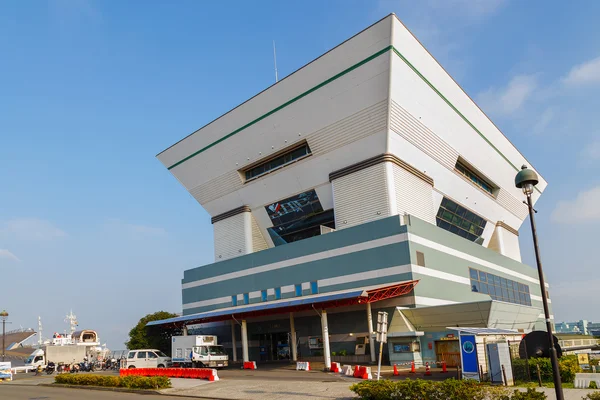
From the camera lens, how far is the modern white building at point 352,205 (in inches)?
1527

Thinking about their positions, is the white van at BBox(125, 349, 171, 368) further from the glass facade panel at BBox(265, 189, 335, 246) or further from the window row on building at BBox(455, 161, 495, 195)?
the window row on building at BBox(455, 161, 495, 195)

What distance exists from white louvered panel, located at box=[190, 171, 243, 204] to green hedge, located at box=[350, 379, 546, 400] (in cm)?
3667

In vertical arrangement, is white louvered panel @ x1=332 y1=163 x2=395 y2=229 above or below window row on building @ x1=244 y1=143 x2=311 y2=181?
below

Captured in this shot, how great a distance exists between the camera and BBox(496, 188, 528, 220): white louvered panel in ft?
209

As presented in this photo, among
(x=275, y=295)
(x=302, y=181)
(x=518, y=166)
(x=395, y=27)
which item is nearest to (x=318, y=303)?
(x=275, y=295)

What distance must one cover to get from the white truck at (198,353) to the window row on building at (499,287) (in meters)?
24.1

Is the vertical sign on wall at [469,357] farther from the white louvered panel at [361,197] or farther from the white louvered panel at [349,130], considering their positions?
the white louvered panel at [349,130]

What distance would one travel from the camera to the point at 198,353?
4025 cm

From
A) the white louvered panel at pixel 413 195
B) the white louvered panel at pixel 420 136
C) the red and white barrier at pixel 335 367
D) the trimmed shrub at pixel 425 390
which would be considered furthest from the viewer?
the white louvered panel at pixel 413 195

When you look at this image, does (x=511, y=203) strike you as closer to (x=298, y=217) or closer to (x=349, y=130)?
(x=298, y=217)

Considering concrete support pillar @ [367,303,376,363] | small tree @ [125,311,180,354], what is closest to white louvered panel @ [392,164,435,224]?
concrete support pillar @ [367,303,376,363]

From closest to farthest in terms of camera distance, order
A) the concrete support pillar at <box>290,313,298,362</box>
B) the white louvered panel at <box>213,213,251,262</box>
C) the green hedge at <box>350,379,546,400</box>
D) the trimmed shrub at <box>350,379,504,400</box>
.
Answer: the green hedge at <box>350,379,546,400</box> → the trimmed shrub at <box>350,379,504,400</box> → the concrete support pillar at <box>290,313,298,362</box> → the white louvered panel at <box>213,213,251,262</box>

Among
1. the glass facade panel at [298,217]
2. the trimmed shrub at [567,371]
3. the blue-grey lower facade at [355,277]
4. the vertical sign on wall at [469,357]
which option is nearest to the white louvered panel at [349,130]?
the glass facade panel at [298,217]

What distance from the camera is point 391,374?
97.1 feet
